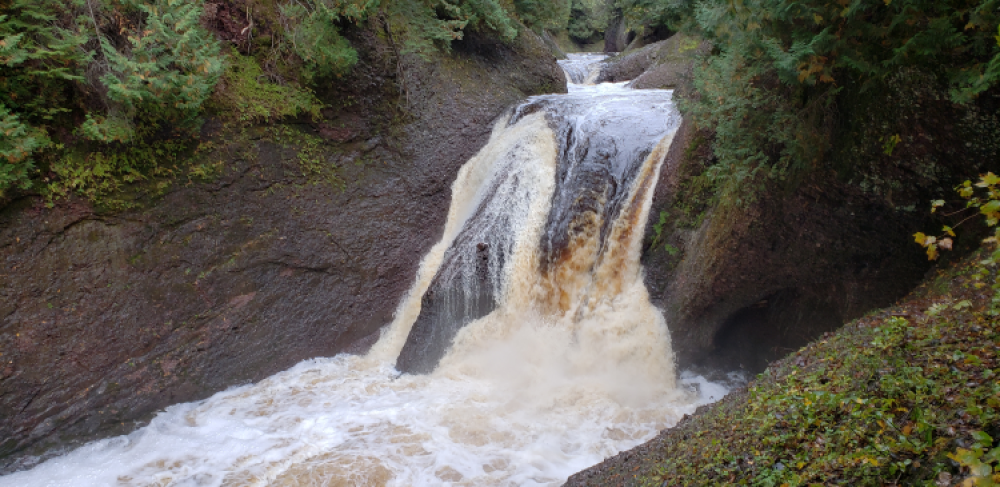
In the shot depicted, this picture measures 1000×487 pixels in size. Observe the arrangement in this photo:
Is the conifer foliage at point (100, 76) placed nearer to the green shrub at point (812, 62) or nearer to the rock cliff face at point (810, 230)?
the green shrub at point (812, 62)

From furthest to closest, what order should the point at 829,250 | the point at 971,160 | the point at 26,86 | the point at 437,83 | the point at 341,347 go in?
1. the point at 437,83
2. the point at 341,347
3. the point at 26,86
4. the point at 829,250
5. the point at 971,160

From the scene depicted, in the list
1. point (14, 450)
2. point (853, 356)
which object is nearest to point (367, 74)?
point (14, 450)

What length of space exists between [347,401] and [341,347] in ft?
5.45

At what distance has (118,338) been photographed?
669 centimetres

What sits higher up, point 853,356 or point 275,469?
point 853,356

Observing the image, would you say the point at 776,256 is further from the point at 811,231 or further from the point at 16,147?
the point at 16,147

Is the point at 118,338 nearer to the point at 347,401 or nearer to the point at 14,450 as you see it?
the point at 14,450

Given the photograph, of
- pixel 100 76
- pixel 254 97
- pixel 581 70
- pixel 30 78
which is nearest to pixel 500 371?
pixel 254 97

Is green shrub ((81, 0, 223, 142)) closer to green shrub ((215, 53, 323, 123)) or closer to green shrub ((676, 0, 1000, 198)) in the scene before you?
green shrub ((215, 53, 323, 123))

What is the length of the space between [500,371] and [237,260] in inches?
177

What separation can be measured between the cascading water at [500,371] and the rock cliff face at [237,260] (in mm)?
459

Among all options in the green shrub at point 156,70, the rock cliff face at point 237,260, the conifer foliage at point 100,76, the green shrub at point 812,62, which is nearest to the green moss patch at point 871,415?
the green shrub at point 812,62

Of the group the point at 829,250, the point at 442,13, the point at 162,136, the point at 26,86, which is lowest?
the point at 829,250

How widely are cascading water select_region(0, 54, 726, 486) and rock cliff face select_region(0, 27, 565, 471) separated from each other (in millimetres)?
459
